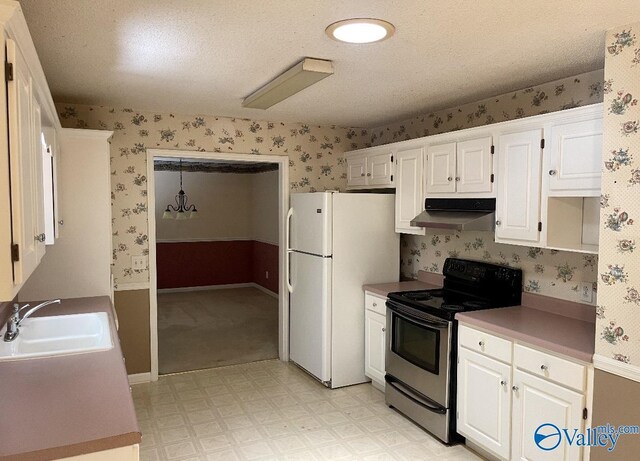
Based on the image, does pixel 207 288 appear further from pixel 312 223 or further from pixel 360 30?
pixel 360 30

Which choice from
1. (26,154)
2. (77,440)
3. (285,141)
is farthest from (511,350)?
(285,141)

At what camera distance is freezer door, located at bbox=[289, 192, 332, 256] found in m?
4.04

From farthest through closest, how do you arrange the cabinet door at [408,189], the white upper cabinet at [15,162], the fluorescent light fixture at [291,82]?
the cabinet door at [408,189], the fluorescent light fixture at [291,82], the white upper cabinet at [15,162]

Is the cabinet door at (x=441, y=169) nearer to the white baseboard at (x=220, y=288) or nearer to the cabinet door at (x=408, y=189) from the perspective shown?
the cabinet door at (x=408, y=189)

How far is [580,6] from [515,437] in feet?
7.22

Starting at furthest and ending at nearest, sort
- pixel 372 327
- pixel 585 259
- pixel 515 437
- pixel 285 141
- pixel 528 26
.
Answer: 1. pixel 285 141
2. pixel 372 327
3. pixel 585 259
4. pixel 515 437
5. pixel 528 26

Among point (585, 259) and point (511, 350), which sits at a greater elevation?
point (585, 259)

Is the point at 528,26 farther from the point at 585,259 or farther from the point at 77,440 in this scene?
the point at 77,440

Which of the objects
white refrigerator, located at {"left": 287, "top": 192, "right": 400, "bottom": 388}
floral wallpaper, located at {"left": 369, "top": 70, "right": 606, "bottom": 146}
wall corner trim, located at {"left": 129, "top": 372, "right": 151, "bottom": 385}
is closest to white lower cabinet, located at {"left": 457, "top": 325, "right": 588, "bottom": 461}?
white refrigerator, located at {"left": 287, "top": 192, "right": 400, "bottom": 388}

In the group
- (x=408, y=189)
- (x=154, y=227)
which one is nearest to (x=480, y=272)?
(x=408, y=189)

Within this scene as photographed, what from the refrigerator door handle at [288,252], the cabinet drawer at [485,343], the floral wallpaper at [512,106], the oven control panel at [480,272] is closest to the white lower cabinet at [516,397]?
the cabinet drawer at [485,343]

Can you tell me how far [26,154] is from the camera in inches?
57.8

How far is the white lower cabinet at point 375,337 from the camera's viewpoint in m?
3.95

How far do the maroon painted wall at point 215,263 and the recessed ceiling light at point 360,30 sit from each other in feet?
20.1
